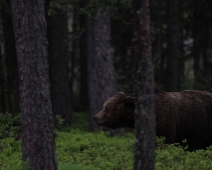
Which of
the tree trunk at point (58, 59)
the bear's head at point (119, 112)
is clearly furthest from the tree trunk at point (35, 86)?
the tree trunk at point (58, 59)

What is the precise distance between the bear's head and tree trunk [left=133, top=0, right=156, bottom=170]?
4205mm

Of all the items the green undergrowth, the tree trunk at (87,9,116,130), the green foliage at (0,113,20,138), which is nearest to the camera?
the green undergrowth

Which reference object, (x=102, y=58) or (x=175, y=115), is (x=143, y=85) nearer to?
(x=175, y=115)

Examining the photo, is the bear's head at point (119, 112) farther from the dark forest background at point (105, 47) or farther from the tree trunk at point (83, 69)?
the tree trunk at point (83, 69)

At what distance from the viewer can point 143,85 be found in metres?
7.14

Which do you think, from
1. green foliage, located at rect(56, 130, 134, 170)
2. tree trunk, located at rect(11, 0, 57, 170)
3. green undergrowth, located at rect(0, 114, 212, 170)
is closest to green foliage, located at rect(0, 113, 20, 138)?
green undergrowth, located at rect(0, 114, 212, 170)

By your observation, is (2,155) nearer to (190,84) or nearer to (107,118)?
(107,118)

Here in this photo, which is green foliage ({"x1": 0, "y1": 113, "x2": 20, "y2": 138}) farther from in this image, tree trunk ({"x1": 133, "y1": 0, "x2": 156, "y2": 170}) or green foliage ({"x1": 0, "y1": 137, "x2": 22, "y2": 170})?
tree trunk ({"x1": 133, "y1": 0, "x2": 156, "y2": 170})

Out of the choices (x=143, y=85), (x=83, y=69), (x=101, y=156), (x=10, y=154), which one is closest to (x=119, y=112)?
(x=101, y=156)

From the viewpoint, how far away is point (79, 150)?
12414 mm

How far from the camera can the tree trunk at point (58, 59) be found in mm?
21125

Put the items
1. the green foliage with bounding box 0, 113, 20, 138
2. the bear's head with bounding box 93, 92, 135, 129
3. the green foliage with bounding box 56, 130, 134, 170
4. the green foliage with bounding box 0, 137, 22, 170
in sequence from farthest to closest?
the green foliage with bounding box 0, 113, 20, 138
the bear's head with bounding box 93, 92, 135, 129
the green foliage with bounding box 56, 130, 134, 170
the green foliage with bounding box 0, 137, 22, 170

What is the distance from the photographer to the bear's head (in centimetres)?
1155

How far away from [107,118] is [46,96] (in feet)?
11.4
